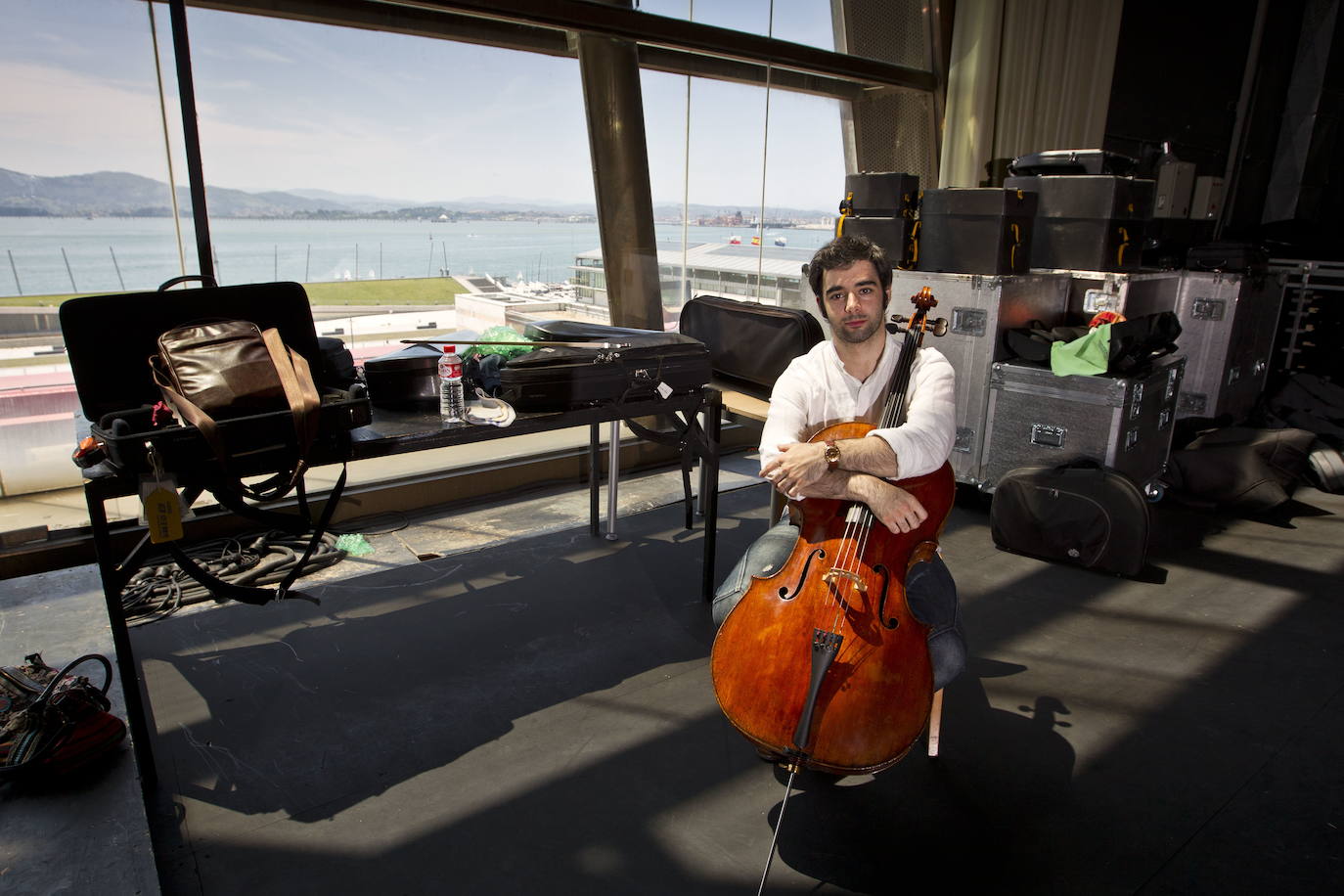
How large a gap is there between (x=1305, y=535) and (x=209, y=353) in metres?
4.11

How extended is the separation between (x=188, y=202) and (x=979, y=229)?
10.1ft

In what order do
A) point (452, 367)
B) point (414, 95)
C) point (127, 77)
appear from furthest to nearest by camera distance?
point (414, 95) → point (127, 77) → point (452, 367)

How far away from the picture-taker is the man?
5.57ft

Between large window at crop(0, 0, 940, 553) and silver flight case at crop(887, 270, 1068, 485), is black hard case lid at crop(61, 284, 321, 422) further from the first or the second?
silver flight case at crop(887, 270, 1068, 485)

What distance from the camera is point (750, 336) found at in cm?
309

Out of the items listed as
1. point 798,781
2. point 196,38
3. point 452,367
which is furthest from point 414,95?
point 798,781

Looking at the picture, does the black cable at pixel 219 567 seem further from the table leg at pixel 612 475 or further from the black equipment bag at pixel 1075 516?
the black equipment bag at pixel 1075 516

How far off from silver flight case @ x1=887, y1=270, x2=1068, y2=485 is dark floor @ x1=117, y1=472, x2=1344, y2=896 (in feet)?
2.56

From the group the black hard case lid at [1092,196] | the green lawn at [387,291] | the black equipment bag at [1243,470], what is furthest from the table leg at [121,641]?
the black equipment bag at [1243,470]

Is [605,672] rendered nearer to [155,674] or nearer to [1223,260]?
[155,674]

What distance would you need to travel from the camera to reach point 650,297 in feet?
13.1

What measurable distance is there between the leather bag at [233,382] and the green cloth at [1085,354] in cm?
277

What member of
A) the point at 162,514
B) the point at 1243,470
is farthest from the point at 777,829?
the point at 1243,470

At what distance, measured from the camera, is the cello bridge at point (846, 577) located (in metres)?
1.58
